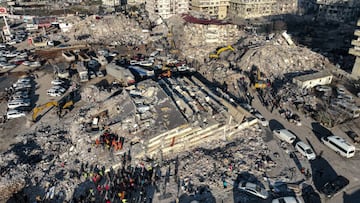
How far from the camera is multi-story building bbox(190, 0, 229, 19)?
3499 inches

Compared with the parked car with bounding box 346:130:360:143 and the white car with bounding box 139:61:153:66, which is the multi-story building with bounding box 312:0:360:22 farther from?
the parked car with bounding box 346:130:360:143

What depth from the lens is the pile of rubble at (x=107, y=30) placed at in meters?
69.3

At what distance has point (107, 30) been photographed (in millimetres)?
72812

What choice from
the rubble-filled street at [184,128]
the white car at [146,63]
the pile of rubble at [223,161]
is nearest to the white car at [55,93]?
the rubble-filled street at [184,128]

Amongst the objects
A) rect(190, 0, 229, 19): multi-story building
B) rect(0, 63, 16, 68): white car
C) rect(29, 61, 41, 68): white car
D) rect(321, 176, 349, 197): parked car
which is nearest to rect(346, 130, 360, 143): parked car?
rect(321, 176, 349, 197): parked car

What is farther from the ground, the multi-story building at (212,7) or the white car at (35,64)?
the multi-story building at (212,7)

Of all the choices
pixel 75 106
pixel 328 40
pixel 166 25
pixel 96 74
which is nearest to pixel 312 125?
pixel 75 106

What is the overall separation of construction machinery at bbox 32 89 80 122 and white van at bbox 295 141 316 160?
30.3m

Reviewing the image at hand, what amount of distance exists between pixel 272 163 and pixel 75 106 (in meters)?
28.1

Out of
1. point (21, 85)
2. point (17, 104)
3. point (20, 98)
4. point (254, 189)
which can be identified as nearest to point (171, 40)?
point (21, 85)

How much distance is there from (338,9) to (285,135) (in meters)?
89.5

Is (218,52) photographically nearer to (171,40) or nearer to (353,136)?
(171,40)

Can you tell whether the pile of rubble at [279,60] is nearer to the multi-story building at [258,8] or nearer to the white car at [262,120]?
the white car at [262,120]

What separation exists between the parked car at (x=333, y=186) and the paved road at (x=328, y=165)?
36 cm
